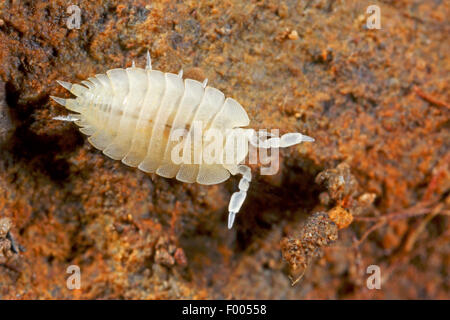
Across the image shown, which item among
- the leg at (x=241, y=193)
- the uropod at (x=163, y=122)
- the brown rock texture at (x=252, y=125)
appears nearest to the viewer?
the uropod at (x=163, y=122)

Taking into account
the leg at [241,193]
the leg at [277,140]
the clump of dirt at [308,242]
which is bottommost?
the clump of dirt at [308,242]

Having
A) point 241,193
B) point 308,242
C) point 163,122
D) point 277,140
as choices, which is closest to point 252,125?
point 277,140

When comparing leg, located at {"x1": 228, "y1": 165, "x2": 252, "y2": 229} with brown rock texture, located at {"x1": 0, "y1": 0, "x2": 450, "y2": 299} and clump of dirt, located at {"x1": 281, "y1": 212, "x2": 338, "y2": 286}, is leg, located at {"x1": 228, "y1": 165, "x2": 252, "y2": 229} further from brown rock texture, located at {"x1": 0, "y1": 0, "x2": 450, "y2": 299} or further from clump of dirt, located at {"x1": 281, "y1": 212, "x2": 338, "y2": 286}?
clump of dirt, located at {"x1": 281, "y1": 212, "x2": 338, "y2": 286}

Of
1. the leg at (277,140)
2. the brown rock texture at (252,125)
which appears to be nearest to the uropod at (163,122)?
the leg at (277,140)

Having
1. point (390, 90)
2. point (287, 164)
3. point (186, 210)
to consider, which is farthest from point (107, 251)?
point (390, 90)

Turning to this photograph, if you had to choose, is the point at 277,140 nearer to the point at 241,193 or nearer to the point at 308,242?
the point at 241,193

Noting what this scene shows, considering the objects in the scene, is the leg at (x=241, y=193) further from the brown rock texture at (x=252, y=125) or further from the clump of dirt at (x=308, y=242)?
the clump of dirt at (x=308, y=242)

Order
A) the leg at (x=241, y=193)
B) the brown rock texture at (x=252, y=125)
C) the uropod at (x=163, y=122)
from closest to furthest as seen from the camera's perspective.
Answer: the uropod at (x=163, y=122) < the brown rock texture at (x=252, y=125) < the leg at (x=241, y=193)
